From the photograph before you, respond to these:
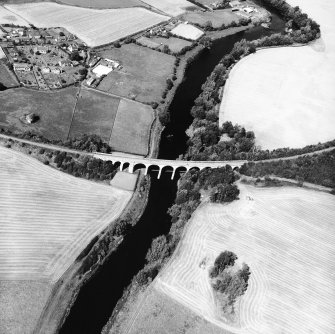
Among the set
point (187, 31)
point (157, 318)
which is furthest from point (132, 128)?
point (187, 31)

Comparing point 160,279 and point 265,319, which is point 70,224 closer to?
point 160,279

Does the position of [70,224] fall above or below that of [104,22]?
below

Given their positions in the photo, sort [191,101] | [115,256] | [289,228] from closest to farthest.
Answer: [115,256], [289,228], [191,101]

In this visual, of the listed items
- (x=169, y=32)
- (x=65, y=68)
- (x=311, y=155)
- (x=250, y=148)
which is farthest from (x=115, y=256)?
(x=169, y=32)

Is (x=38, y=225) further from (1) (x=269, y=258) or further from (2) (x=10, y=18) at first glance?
(2) (x=10, y=18)

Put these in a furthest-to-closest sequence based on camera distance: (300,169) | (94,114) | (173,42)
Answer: (173,42), (94,114), (300,169)

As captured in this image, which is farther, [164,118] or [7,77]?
[7,77]
